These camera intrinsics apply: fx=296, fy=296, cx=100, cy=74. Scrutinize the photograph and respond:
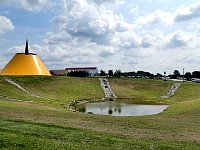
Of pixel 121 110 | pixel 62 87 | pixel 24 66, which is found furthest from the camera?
pixel 24 66

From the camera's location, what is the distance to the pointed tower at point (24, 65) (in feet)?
260

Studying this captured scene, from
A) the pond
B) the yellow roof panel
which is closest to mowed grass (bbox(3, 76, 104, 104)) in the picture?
the pond

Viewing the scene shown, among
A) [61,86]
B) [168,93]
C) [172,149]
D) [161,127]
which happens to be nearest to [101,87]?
[61,86]

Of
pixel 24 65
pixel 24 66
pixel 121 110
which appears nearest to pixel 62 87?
pixel 24 66

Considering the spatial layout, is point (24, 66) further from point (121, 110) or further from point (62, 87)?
point (121, 110)

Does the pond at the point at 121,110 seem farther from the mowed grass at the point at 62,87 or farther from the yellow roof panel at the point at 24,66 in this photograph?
the yellow roof panel at the point at 24,66

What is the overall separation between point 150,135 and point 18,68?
2727 inches

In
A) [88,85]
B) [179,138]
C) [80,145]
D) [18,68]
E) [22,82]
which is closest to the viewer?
[80,145]

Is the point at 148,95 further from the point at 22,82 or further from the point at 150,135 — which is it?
the point at 150,135

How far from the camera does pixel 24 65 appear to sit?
80562 mm

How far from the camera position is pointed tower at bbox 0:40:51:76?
79.3 meters

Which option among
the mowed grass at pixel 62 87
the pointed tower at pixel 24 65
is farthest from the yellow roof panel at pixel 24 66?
the mowed grass at pixel 62 87

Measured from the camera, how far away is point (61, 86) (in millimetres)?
62906

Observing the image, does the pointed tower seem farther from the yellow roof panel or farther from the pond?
the pond
